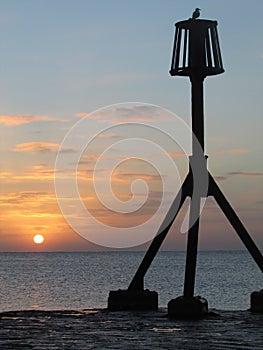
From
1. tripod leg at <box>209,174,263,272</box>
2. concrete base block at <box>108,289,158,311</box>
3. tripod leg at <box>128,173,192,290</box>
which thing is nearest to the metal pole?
tripod leg at <box>128,173,192,290</box>

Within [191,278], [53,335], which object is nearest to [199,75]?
[191,278]

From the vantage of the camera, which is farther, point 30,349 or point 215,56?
point 215,56

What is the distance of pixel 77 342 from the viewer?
14500mm

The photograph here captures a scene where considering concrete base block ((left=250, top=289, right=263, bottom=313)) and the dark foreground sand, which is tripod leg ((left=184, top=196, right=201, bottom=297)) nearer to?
the dark foreground sand

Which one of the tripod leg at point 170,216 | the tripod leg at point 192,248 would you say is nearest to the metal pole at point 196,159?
the tripod leg at point 192,248

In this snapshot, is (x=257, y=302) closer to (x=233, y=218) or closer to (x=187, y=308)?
(x=233, y=218)

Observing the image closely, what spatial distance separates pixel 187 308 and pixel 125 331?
8.04 feet

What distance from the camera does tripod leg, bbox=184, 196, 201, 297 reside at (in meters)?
18.4

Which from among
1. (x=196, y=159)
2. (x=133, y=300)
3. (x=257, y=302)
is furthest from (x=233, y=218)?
(x=133, y=300)

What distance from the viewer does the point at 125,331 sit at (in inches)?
627

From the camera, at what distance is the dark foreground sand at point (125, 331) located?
558 inches

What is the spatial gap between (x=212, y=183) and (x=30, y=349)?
6816mm

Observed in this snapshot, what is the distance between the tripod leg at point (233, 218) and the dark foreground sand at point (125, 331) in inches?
54.2

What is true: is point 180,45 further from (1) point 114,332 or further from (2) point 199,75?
(1) point 114,332
